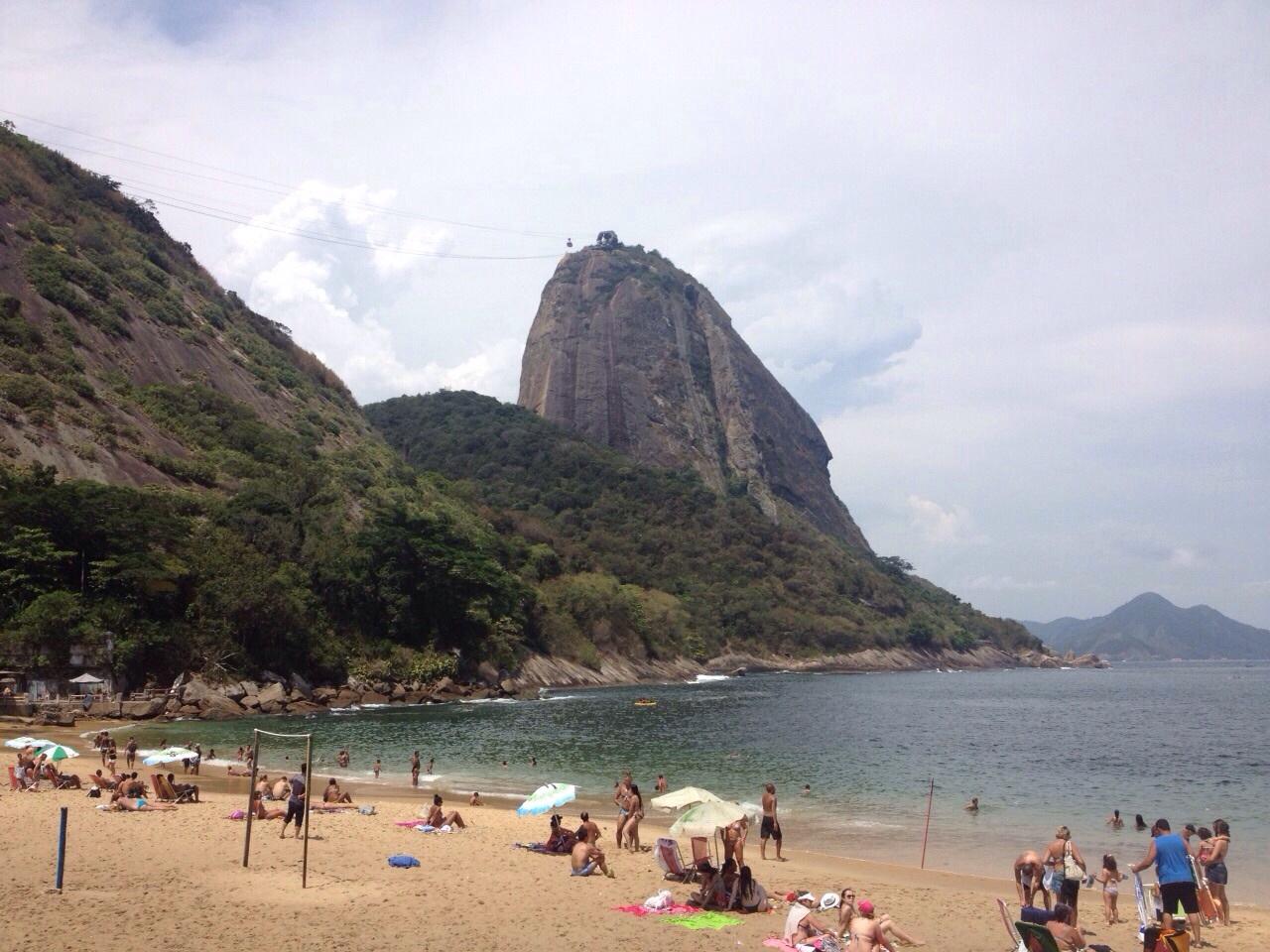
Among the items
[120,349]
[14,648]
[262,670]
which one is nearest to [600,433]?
[120,349]

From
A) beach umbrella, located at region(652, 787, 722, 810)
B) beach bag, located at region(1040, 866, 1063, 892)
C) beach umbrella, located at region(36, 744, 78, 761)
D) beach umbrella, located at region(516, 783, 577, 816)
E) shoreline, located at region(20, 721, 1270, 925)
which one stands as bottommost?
shoreline, located at region(20, 721, 1270, 925)

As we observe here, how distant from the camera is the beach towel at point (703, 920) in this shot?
1349 centimetres

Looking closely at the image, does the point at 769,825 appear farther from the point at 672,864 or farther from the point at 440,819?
the point at 440,819

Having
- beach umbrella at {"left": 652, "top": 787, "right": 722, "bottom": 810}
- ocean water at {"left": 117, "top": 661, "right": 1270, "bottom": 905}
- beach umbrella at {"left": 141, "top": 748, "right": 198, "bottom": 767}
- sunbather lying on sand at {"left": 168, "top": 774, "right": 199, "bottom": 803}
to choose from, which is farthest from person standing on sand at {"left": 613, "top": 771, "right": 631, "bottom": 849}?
beach umbrella at {"left": 141, "top": 748, "right": 198, "bottom": 767}

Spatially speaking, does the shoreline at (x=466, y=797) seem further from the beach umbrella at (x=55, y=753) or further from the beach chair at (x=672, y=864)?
the beach chair at (x=672, y=864)

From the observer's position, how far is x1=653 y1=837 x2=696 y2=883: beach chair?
16.4 m

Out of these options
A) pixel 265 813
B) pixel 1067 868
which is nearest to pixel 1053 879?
pixel 1067 868

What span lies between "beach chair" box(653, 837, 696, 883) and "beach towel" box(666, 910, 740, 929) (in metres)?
2.24

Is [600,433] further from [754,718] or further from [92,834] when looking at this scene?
[92,834]

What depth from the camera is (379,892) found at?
47.9 ft

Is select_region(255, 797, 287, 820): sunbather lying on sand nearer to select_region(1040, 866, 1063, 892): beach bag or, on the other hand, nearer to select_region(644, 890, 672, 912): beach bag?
select_region(644, 890, 672, 912): beach bag

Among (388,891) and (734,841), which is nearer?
(388,891)

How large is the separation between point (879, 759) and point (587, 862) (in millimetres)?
25541

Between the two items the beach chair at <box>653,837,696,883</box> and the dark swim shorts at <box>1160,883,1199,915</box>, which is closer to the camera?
the dark swim shorts at <box>1160,883,1199,915</box>
